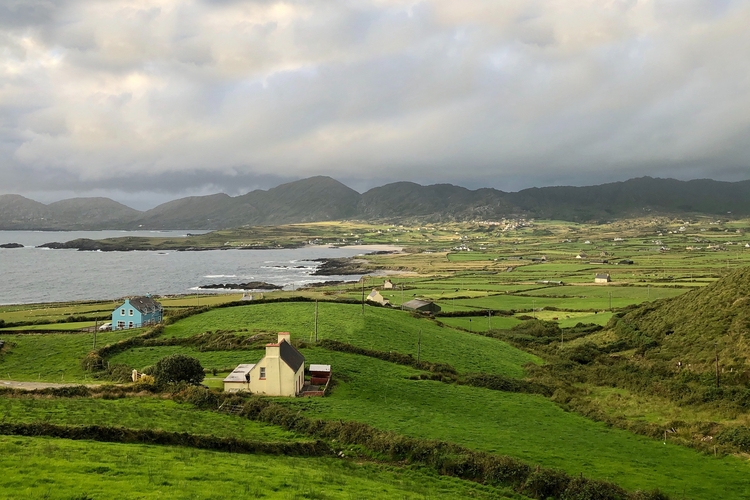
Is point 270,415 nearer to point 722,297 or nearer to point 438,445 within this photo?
point 438,445

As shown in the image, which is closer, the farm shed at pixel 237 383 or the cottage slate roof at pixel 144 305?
the farm shed at pixel 237 383

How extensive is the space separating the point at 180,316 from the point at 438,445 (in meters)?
42.4

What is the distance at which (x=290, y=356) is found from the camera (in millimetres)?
34844

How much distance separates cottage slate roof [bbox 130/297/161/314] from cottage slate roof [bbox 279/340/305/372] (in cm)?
3586

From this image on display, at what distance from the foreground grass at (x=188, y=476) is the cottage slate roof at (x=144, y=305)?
1828 inches

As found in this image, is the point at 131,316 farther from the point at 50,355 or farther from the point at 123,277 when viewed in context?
the point at 123,277

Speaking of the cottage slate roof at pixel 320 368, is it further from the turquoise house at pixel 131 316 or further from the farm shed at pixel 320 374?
the turquoise house at pixel 131 316

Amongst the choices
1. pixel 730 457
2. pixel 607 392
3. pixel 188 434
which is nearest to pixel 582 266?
pixel 607 392

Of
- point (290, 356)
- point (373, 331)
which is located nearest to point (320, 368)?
point (290, 356)

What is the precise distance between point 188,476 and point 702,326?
49.0 m

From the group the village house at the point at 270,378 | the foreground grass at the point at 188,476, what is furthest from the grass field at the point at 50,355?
the foreground grass at the point at 188,476

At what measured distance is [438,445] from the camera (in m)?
24.1

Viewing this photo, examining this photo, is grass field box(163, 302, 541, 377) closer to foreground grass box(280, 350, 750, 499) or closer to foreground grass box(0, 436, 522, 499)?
foreground grass box(280, 350, 750, 499)

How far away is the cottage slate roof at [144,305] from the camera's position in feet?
209
